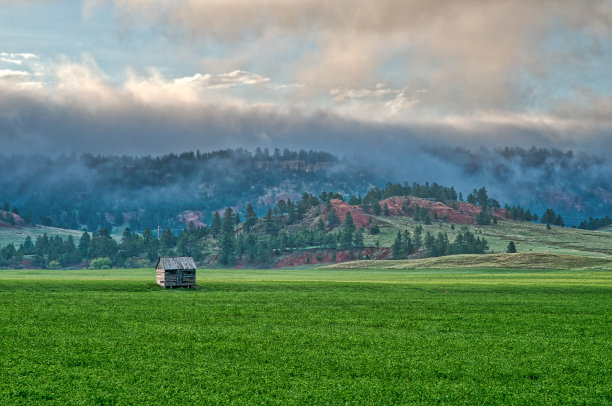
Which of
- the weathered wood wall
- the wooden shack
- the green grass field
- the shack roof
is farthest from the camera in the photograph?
the shack roof

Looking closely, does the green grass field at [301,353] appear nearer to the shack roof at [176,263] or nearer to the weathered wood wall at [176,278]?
the weathered wood wall at [176,278]

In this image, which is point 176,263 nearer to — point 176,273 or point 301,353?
point 176,273

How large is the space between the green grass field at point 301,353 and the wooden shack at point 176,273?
2430cm

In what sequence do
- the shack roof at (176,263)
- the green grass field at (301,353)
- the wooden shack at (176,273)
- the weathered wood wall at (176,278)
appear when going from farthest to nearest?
the shack roof at (176,263) < the wooden shack at (176,273) < the weathered wood wall at (176,278) < the green grass field at (301,353)

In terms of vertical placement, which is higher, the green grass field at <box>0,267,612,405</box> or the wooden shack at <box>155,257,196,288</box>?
the wooden shack at <box>155,257,196,288</box>

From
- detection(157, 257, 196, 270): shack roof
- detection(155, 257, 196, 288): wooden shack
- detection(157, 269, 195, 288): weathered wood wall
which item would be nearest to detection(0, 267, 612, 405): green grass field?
detection(157, 269, 195, 288): weathered wood wall

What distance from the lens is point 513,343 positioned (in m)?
35.2

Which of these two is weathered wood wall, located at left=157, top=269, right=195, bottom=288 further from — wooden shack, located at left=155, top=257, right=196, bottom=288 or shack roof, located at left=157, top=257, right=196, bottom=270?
shack roof, located at left=157, top=257, right=196, bottom=270

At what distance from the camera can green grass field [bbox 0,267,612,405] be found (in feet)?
80.1

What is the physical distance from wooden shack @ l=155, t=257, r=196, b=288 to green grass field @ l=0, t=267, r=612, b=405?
79.7ft

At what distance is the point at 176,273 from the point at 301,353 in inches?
2076

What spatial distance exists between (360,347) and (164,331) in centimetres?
1202

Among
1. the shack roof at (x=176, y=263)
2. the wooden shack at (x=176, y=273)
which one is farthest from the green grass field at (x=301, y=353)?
the shack roof at (x=176, y=263)

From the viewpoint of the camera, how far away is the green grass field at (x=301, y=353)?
80.1 feet
